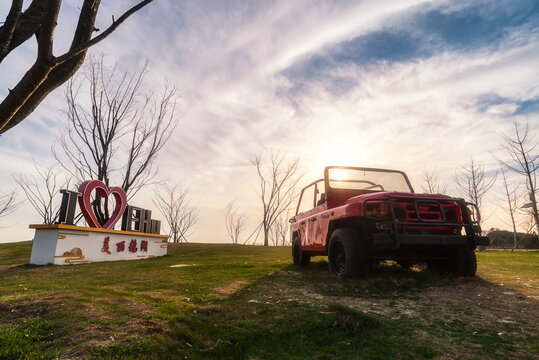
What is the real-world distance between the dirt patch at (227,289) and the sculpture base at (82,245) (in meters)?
8.26

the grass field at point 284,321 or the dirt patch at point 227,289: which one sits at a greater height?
the dirt patch at point 227,289

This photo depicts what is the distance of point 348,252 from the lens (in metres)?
5.73

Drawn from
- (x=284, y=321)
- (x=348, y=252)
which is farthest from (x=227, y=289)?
(x=348, y=252)

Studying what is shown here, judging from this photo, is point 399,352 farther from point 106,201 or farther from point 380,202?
point 106,201

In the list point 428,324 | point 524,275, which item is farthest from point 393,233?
point 524,275

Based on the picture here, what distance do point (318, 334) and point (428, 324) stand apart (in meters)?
1.39

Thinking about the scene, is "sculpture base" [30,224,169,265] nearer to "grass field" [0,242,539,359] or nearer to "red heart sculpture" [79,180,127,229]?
"red heart sculpture" [79,180,127,229]

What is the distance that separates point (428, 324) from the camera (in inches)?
151

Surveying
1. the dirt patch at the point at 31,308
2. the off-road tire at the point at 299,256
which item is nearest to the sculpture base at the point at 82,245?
the dirt patch at the point at 31,308

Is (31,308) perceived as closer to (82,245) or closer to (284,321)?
(284,321)

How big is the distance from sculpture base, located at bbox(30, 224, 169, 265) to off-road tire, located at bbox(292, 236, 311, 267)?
27.5ft

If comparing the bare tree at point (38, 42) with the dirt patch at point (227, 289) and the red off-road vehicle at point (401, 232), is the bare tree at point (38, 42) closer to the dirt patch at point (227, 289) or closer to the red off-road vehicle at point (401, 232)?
the dirt patch at point (227, 289)

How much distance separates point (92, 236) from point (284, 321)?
452 inches

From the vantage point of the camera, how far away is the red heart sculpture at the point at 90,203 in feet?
41.3
